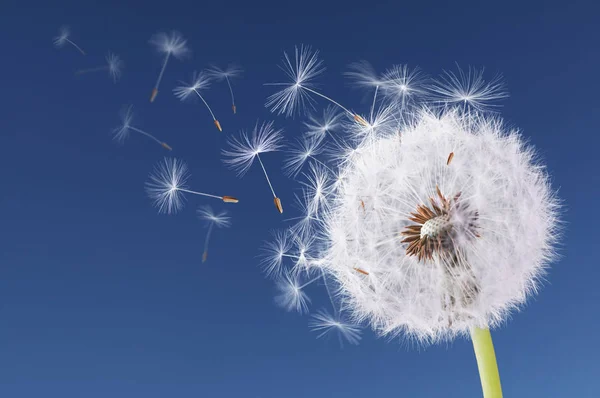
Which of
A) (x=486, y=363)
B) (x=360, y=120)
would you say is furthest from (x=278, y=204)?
(x=486, y=363)

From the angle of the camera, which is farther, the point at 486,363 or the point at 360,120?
the point at 360,120

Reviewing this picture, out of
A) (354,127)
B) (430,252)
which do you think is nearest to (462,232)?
(430,252)

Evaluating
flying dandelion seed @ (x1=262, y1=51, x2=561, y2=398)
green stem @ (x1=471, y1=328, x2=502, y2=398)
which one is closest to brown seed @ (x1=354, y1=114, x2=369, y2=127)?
flying dandelion seed @ (x1=262, y1=51, x2=561, y2=398)

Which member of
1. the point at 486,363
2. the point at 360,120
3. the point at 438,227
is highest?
the point at 360,120

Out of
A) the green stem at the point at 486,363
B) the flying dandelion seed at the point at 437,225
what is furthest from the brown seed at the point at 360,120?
the green stem at the point at 486,363

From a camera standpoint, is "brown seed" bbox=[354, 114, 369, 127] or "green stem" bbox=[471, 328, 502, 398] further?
"brown seed" bbox=[354, 114, 369, 127]

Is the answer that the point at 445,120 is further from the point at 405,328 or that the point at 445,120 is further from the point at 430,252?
the point at 405,328

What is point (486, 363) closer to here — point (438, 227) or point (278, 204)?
point (438, 227)

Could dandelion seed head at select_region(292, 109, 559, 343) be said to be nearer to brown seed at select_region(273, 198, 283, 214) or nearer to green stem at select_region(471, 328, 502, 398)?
green stem at select_region(471, 328, 502, 398)
